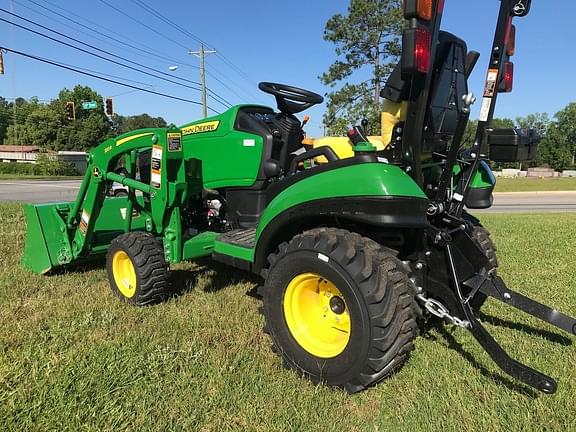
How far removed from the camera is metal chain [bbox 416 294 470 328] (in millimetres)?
2684

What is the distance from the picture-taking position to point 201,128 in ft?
13.9

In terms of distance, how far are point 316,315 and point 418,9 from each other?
1.80 metres

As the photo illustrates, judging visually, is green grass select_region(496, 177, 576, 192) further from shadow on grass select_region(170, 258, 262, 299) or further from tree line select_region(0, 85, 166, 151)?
tree line select_region(0, 85, 166, 151)

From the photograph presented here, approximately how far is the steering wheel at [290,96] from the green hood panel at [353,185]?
1208 mm

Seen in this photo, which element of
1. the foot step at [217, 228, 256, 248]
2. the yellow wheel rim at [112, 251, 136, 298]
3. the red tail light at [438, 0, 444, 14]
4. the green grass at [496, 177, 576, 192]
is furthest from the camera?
the green grass at [496, 177, 576, 192]

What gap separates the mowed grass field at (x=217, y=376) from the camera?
234cm

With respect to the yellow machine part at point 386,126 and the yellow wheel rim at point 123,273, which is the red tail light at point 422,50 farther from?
the yellow wheel rim at point 123,273

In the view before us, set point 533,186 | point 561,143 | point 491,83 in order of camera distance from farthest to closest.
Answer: point 561,143
point 533,186
point 491,83

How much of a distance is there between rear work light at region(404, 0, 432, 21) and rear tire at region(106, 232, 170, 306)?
2.68 metres

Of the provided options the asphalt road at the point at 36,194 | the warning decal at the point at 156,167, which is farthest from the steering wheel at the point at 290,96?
the asphalt road at the point at 36,194

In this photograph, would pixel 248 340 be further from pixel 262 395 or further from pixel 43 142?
pixel 43 142

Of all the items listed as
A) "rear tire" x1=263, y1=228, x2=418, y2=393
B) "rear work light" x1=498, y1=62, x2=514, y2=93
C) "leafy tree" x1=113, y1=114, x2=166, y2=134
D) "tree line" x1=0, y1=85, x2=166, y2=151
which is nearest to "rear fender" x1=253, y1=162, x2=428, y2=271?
"rear tire" x1=263, y1=228, x2=418, y2=393

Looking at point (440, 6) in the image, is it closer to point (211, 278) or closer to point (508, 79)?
point (508, 79)

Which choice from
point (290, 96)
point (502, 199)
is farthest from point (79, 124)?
point (290, 96)
